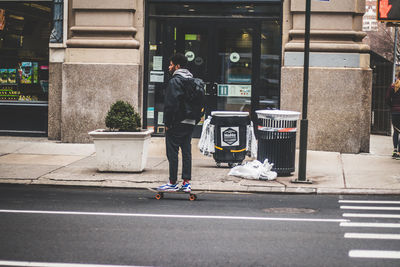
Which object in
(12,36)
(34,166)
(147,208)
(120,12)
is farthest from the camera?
(12,36)

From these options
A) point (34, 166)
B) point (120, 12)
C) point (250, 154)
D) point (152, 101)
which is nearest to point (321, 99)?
point (250, 154)

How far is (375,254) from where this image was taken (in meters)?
5.42

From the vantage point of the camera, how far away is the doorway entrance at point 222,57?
13.9 metres

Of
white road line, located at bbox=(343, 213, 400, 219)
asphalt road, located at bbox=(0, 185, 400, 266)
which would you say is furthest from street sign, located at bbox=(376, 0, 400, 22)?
white road line, located at bbox=(343, 213, 400, 219)

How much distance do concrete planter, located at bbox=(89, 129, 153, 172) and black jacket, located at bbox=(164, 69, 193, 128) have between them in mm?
1869

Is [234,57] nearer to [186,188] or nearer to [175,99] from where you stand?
[175,99]

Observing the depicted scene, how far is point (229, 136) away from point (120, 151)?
205 centimetres

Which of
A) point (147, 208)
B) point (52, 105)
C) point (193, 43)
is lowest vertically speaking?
point (147, 208)

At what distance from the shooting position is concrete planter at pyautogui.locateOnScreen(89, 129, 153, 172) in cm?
1011

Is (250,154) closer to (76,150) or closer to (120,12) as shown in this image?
(76,150)

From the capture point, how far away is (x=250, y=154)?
11.1 metres

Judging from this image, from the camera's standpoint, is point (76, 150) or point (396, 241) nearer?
point (396, 241)

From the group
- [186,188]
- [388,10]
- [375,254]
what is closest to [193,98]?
[186,188]

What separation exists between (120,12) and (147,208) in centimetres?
720
